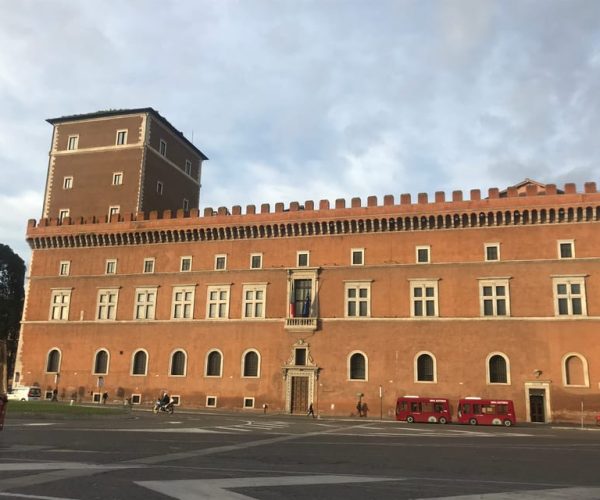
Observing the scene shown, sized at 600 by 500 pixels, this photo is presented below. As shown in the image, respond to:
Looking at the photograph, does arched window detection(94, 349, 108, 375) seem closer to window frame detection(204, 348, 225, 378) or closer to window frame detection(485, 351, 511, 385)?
window frame detection(204, 348, 225, 378)

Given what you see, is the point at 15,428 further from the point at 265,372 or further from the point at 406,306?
the point at 406,306

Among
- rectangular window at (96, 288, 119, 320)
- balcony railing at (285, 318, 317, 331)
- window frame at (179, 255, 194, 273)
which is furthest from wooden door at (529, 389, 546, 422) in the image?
rectangular window at (96, 288, 119, 320)

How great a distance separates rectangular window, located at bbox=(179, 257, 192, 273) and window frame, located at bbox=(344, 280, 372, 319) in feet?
42.3

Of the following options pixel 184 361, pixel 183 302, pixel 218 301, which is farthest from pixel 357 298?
pixel 184 361

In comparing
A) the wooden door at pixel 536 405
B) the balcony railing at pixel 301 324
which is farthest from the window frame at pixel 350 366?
the wooden door at pixel 536 405

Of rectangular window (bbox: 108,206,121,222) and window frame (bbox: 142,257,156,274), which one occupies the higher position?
rectangular window (bbox: 108,206,121,222)

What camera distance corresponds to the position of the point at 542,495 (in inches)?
372

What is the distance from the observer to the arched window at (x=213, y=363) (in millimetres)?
42906

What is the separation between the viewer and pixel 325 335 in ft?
133

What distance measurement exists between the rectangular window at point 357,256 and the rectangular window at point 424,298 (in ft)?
13.7

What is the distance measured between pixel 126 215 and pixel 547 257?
107ft

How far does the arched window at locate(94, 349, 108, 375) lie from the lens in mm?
45875

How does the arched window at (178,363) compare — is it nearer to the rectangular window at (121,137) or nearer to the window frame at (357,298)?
the window frame at (357,298)

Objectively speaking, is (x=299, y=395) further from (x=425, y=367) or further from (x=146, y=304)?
(x=146, y=304)
